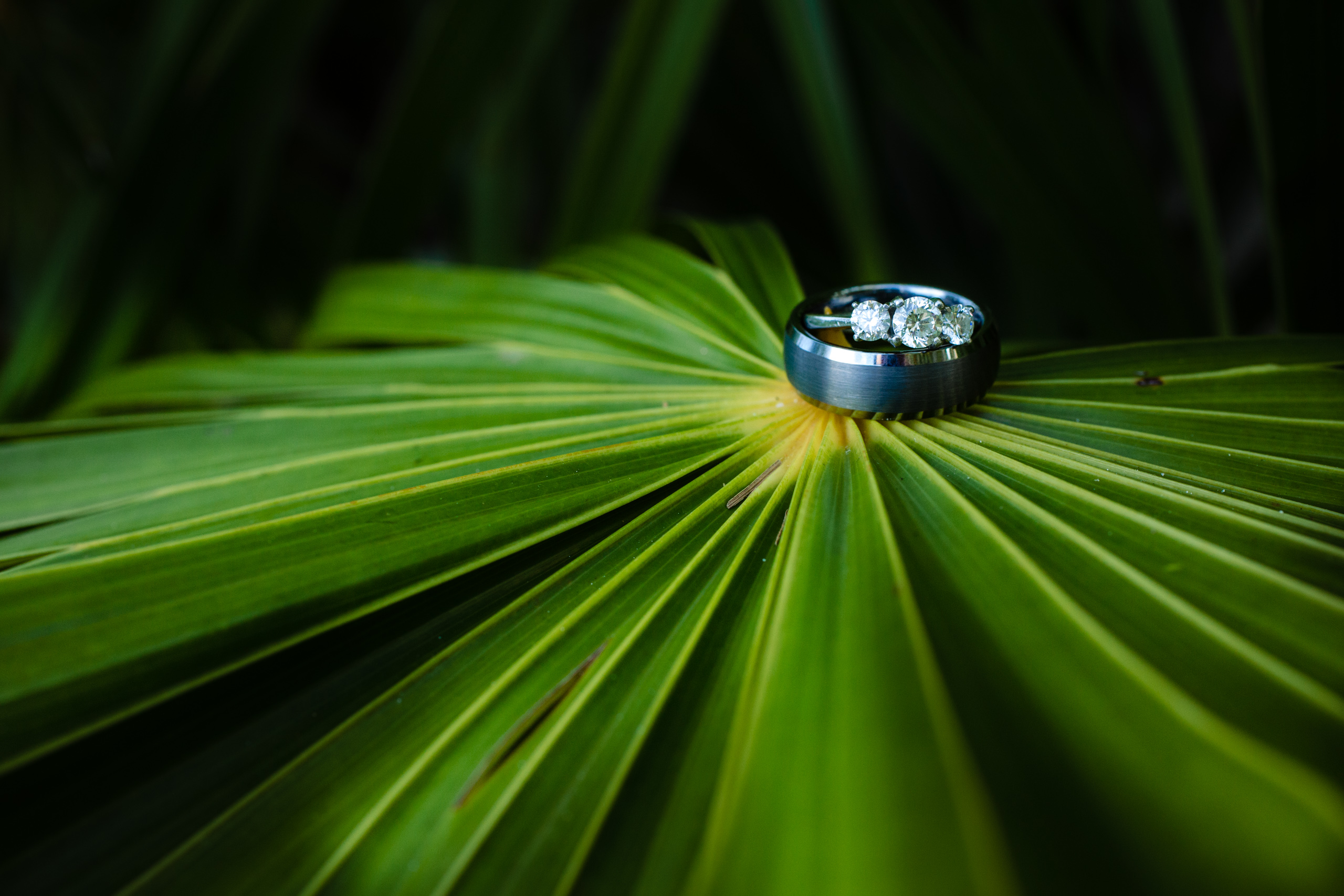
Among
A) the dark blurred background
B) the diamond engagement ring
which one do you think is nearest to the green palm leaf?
the diamond engagement ring

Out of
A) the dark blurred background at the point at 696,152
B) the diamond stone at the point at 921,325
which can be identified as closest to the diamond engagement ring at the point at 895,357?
the diamond stone at the point at 921,325

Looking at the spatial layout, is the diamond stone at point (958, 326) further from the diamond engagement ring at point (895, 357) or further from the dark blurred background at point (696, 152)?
the dark blurred background at point (696, 152)

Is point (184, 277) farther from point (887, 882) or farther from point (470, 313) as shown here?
point (887, 882)

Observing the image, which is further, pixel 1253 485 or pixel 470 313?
pixel 470 313

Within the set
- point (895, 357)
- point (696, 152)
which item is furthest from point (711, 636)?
point (696, 152)

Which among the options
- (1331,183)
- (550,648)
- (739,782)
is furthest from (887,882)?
(1331,183)

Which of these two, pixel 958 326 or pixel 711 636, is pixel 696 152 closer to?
pixel 958 326

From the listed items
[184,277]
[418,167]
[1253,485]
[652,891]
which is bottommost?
[652,891]
